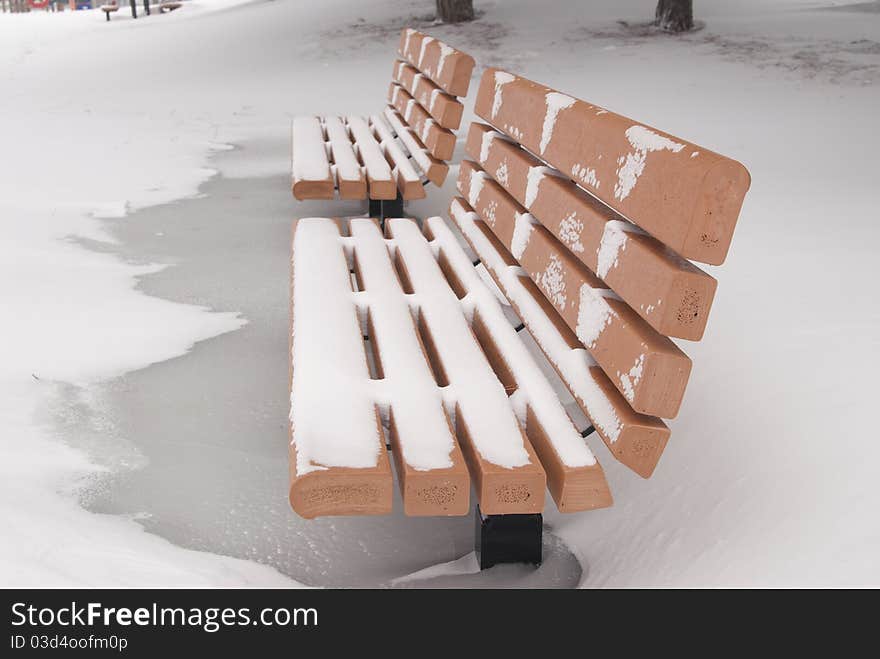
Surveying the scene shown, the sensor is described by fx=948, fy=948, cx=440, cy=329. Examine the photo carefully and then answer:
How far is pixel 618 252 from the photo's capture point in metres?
2.01

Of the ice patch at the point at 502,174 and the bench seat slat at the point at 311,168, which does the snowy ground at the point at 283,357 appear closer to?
the bench seat slat at the point at 311,168

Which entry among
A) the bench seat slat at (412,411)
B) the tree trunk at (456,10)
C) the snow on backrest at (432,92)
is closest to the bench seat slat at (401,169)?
the snow on backrest at (432,92)

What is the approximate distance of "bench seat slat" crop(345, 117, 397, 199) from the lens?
445 cm

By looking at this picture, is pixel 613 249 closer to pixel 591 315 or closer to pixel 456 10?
pixel 591 315

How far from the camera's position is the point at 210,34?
14188mm

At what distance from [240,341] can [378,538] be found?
4.83 feet

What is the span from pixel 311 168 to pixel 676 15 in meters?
8.18

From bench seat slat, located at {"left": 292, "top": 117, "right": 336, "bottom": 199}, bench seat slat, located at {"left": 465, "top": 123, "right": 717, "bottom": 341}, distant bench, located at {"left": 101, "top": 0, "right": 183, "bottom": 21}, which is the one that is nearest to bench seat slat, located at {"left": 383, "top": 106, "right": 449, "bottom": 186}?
bench seat slat, located at {"left": 292, "top": 117, "right": 336, "bottom": 199}

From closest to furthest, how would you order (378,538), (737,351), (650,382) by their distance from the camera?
(650,382)
(378,538)
(737,351)

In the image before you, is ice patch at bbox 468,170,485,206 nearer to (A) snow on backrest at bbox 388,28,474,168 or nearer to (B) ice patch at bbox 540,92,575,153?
(A) snow on backrest at bbox 388,28,474,168

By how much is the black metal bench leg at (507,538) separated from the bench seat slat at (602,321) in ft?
1.37

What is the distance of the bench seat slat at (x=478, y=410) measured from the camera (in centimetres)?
181
